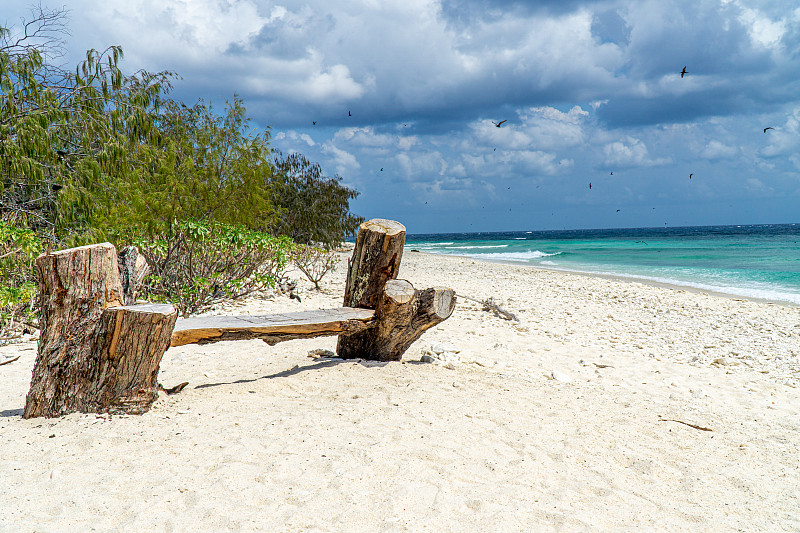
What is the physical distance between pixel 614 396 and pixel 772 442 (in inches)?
54.1

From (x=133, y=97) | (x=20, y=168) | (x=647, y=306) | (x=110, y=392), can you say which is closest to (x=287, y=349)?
(x=110, y=392)

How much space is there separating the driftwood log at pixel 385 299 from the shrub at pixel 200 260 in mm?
3619

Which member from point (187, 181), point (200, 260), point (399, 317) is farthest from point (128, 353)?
point (187, 181)

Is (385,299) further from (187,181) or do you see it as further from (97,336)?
(187,181)

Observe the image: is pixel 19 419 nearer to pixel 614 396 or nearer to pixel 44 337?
pixel 44 337

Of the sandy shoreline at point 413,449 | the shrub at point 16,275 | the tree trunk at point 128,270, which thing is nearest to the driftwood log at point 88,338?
the sandy shoreline at point 413,449

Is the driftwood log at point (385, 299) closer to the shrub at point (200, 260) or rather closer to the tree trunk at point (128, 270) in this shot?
the tree trunk at point (128, 270)

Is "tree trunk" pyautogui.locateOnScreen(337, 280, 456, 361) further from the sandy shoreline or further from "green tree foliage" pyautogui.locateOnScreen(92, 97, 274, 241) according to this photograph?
"green tree foliage" pyautogui.locateOnScreen(92, 97, 274, 241)

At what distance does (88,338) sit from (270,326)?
1365mm

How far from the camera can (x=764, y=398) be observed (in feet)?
18.6

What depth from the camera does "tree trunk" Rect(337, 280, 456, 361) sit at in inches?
208

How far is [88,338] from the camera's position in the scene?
3850 millimetres

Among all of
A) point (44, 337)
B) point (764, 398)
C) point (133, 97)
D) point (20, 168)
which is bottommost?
point (764, 398)

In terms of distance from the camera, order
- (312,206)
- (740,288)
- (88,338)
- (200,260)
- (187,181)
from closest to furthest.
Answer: (88,338) < (200,260) < (187,181) < (740,288) < (312,206)
